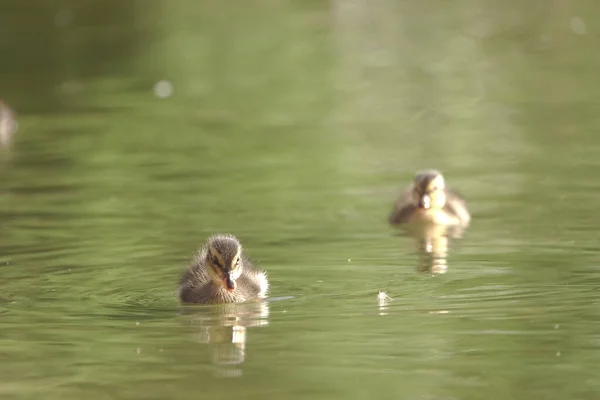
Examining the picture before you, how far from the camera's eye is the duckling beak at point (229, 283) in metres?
9.34

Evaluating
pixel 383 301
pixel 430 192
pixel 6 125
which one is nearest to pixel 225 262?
pixel 383 301

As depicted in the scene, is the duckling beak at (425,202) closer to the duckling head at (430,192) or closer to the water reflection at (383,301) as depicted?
the duckling head at (430,192)

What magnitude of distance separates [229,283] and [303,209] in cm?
336

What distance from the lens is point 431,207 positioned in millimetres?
12438

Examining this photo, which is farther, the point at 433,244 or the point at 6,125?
the point at 6,125

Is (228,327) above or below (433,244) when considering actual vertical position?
below

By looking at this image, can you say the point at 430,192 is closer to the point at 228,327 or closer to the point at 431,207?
the point at 431,207

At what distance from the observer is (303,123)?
1759cm

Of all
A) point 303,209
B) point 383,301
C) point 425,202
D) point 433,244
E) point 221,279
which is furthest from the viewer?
point 303,209

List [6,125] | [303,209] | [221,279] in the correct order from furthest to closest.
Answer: [6,125] → [303,209] → [221,279]

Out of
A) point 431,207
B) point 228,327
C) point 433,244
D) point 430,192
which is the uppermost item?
point 430,192

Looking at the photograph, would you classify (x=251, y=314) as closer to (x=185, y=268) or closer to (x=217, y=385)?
(x=185, y=268)

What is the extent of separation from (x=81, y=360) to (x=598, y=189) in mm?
5723

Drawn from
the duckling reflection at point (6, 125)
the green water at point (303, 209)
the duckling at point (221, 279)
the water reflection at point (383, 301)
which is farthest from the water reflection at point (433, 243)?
the duckling reflection at point (6, 125)
